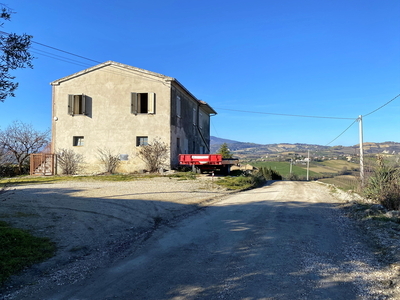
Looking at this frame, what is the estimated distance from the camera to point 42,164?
2230 centimetres

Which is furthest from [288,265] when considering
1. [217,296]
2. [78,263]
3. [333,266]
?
[78,263]

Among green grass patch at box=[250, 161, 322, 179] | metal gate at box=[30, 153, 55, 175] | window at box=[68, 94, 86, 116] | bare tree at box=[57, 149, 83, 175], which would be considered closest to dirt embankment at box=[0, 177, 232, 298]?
bare tree at box=[57, 149, 83, 175]

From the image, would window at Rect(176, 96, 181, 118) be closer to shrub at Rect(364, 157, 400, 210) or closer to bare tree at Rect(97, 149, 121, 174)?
bare tree at Rect(97, 149, 121, 174)

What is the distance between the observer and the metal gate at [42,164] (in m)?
22.0

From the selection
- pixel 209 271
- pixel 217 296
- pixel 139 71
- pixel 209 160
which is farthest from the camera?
pixel 139 71

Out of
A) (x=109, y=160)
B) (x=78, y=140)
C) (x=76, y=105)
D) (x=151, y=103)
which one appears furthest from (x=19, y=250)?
(x=76, y=105)

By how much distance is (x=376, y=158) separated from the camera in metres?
11.8

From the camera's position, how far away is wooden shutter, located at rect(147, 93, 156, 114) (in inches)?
840

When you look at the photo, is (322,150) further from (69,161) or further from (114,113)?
(69,161)

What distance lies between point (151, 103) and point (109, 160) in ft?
16.9

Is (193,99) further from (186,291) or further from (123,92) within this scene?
(186,291)

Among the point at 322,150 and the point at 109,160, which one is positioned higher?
the point at 322,150

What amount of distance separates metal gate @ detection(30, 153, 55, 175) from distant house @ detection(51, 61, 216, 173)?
2.82 ft

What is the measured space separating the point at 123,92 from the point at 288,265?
19.7 m
